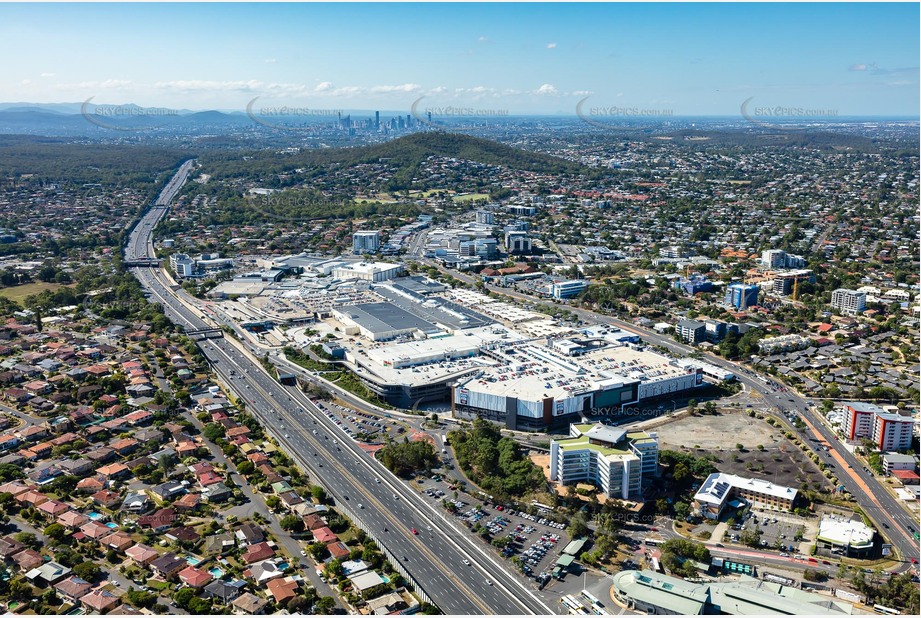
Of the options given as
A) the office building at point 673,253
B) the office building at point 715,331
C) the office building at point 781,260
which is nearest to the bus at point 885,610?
the office building at point 715,331

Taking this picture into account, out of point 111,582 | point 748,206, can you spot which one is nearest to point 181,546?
point 111,582

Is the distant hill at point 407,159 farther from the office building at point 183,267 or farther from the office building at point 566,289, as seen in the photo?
the office building at point 566,289

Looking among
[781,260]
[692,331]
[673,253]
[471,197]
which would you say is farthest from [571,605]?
[471,197]

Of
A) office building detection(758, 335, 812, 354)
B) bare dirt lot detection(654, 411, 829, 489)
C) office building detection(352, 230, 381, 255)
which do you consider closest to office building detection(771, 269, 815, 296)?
office building detection(758, 335, 812, 354)

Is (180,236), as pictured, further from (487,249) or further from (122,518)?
(122,518)

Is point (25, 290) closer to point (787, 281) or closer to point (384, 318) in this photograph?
point (384, 318)
